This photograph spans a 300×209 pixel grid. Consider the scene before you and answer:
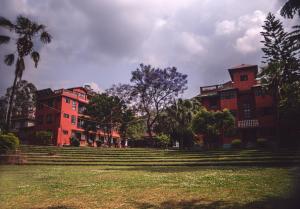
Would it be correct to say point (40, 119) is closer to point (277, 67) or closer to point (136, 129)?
point (136, 129)

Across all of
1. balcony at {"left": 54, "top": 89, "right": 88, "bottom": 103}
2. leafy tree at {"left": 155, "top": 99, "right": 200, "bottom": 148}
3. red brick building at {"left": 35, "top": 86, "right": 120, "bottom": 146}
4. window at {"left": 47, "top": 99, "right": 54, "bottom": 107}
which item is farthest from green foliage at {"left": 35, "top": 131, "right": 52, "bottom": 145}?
leafy tree at {"left": 155, "top": 99, "right": 200, "bottom": 148}

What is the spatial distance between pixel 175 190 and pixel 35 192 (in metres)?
5.34

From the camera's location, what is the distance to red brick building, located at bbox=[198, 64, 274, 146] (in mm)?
43531

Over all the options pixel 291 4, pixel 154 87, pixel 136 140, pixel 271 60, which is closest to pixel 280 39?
pixel 271 60

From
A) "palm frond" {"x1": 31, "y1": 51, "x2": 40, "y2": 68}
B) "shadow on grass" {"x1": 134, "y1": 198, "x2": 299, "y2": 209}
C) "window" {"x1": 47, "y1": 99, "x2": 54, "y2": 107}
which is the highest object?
"palm frond" {"x1": 31, "y1": 51, "x2": 40, "y2": 68}

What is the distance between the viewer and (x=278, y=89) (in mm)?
36781

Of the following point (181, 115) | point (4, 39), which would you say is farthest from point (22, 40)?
point (181, 115)

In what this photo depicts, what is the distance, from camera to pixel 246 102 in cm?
4631

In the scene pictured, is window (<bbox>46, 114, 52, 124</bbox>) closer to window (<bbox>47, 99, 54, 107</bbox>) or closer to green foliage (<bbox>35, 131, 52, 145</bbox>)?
window (<bbox>47, 99, 54, 107</bbox>)

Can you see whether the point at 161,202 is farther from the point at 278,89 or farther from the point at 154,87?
the point at 154,87

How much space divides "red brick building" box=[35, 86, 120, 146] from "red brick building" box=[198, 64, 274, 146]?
90.7 feet

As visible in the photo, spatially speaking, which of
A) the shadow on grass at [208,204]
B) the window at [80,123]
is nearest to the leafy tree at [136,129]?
the window at [80,123]

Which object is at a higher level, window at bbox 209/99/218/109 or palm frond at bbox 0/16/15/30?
palm frond at bbox 0/16/15/30

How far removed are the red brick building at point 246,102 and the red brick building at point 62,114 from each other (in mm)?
27632
